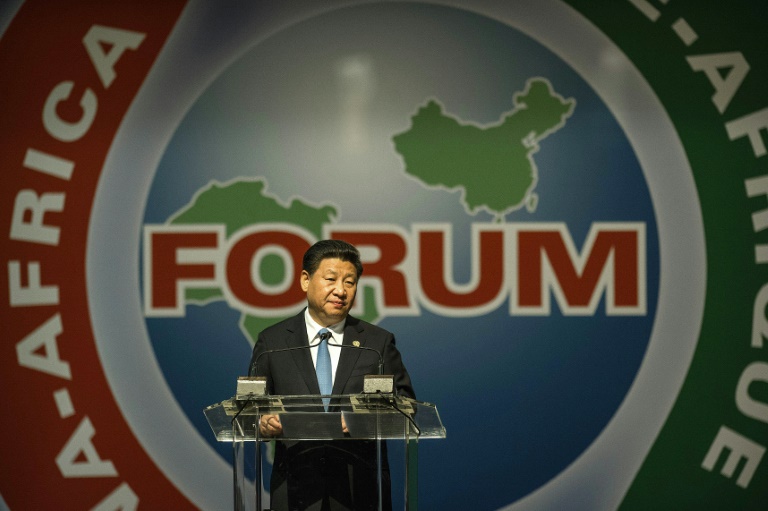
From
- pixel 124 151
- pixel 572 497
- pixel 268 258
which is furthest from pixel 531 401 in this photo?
pixel 124 151

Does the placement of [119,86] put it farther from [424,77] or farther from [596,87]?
[596,87]

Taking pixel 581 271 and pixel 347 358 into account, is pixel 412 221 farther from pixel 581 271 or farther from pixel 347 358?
pixel 347 358

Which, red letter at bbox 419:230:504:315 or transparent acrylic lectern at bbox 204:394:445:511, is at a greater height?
red letter at bbox 419:230:504:315

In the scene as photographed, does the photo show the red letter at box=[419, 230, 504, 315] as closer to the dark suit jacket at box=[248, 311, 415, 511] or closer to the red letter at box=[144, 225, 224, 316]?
the red letter at box=[144, 225, 224, 316]

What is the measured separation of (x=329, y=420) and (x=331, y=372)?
0.38 meters

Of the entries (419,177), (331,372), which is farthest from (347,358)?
(419,177)

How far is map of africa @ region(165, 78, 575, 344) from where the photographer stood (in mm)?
4832

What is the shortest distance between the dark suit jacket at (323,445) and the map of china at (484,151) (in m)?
1.55

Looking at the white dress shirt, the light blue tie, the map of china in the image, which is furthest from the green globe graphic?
the light blue tie

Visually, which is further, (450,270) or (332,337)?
(450,270)

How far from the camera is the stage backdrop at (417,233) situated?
4832 mm

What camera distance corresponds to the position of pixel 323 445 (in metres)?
3.16

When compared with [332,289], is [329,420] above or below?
below

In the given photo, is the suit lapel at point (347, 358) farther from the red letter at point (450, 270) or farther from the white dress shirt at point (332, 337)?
the red letter at point (450, 270)
